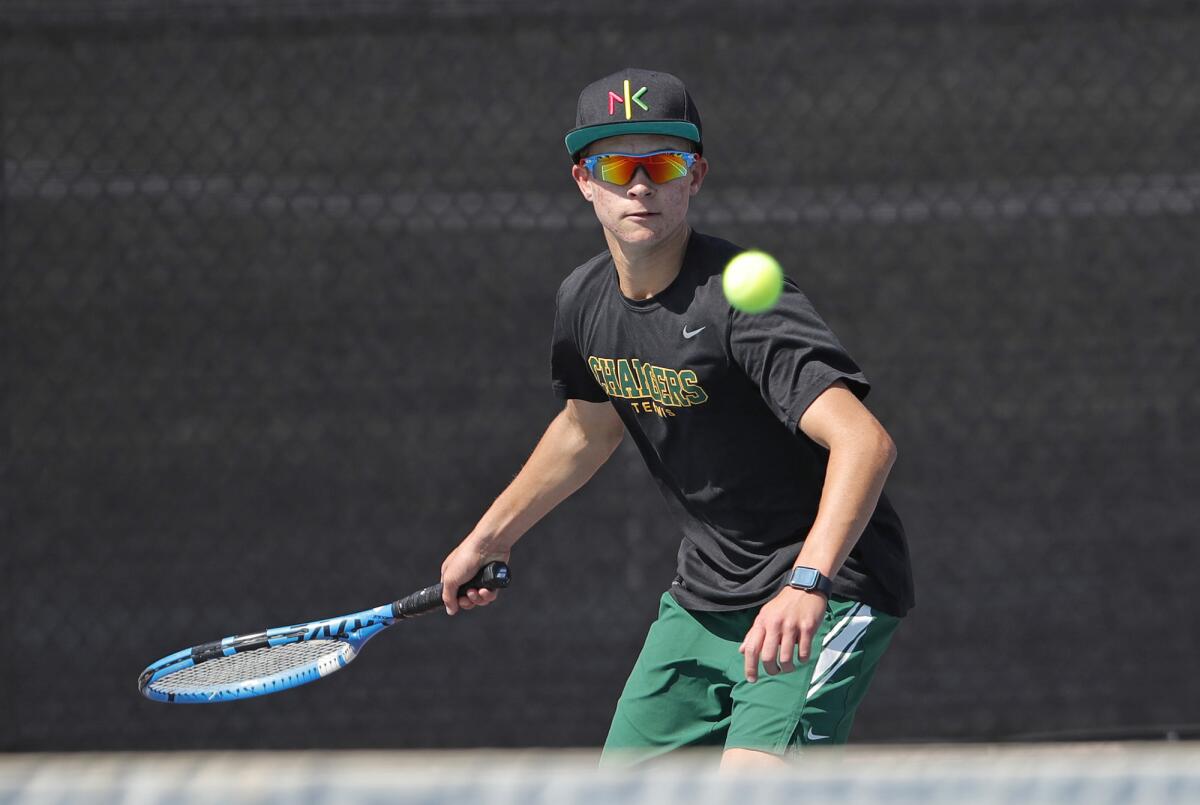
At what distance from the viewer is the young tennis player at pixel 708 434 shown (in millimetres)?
2445

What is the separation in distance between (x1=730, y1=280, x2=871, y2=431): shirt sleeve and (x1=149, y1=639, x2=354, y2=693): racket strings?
113cm

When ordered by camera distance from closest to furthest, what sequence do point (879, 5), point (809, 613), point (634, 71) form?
point (809, 613) → point (634, 71) → point (879, 5)

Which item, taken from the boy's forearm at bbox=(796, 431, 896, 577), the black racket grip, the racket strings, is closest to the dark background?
the racket strings

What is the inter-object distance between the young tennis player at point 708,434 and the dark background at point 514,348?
1.38m

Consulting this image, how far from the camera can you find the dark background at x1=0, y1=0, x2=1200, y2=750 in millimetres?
4090

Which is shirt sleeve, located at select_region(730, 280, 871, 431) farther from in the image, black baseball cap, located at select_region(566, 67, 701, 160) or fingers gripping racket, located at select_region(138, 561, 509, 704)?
fingers gripping racket, located at select_region(138, 561, 509, 704)

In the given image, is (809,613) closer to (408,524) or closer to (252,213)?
(408,524)

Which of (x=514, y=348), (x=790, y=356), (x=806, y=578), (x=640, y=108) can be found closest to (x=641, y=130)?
(x=640, y=108)

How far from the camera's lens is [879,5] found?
3934 millimetres

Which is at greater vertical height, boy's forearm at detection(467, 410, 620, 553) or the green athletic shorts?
boy's forearm at detection(467, 410, 620, 553)

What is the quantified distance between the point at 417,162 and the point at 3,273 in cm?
114

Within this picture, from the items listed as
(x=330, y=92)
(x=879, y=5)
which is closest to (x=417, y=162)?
(x=330, y=92)

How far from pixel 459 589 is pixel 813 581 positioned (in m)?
0.95

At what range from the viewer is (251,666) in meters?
3.23
